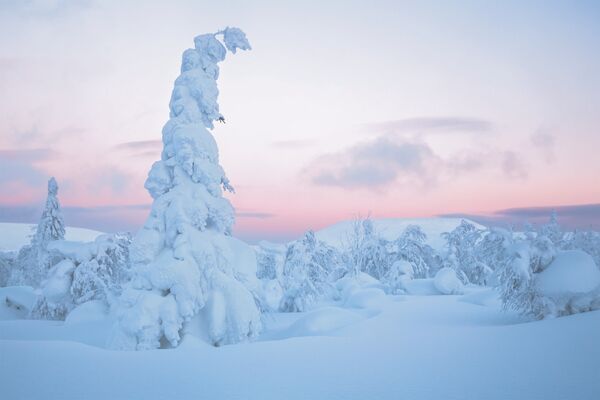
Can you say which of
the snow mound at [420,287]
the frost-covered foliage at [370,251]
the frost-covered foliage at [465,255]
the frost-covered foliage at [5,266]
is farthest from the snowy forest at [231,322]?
the frost-covered foliage at [5,266]

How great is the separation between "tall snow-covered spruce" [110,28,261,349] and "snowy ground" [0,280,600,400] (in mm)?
1088

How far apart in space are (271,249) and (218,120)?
1450 centimetres

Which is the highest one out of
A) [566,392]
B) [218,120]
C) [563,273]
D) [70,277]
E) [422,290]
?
[218,120]

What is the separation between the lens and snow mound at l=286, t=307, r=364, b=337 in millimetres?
11617

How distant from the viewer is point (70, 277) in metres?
18.9

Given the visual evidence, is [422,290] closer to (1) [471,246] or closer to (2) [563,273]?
(2) [563,273]

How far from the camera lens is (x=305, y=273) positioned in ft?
70.1

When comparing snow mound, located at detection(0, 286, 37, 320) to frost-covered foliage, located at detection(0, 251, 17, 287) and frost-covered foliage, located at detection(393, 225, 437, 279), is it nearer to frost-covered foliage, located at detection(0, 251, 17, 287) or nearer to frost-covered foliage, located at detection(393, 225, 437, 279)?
frost-covered foliage, located at detection(0, 251, 17, 287)

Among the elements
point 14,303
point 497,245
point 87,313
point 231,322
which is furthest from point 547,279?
point 14,303

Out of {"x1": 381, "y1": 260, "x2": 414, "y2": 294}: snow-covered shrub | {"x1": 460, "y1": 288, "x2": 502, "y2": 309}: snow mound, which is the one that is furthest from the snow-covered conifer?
{"x1": 460, "y1": 288, "x2": 502, "y2": 309}: snow mound

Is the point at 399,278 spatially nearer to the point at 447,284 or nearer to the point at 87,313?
the point at 447,284

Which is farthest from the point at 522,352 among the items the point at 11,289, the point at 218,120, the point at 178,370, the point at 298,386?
the point at 11,289

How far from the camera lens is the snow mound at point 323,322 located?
1162cm

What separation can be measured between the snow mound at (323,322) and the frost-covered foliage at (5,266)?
48.1m
